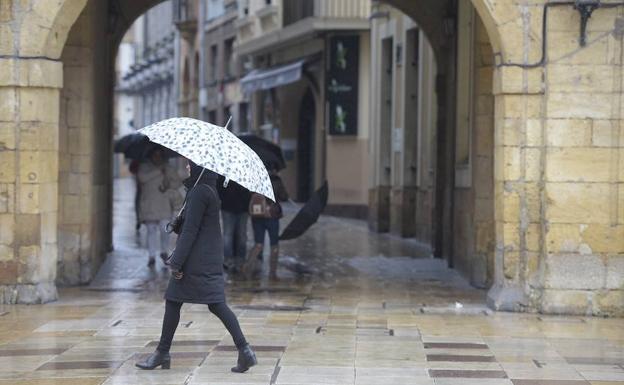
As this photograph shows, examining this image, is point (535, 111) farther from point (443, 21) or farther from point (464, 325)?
point (443, 21)

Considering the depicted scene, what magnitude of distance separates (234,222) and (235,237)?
0.26 m

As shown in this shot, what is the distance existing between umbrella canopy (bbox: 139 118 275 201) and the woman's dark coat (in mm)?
309

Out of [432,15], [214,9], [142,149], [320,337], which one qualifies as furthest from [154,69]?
[320,337]

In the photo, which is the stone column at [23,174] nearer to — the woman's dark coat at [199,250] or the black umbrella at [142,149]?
the black umbrella at [142,149]

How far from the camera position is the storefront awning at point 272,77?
3281cm

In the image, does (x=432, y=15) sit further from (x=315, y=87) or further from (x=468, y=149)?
(x=315, y=87)

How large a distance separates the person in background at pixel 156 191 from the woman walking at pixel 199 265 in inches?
320

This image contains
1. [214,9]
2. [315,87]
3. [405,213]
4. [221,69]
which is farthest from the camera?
[214,9]

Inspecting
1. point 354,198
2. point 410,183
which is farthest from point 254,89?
point 410,183

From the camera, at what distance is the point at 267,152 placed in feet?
54.9

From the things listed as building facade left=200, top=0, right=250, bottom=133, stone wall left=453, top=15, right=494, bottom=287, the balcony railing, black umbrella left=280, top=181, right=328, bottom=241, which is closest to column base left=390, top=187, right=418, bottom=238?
the balcony railing

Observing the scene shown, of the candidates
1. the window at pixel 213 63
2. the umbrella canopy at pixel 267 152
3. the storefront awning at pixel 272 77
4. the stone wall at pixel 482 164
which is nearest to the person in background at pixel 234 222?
the umbrella canopy at pixel 267 152

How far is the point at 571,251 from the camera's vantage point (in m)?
12.9

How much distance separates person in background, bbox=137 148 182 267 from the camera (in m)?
17.5
